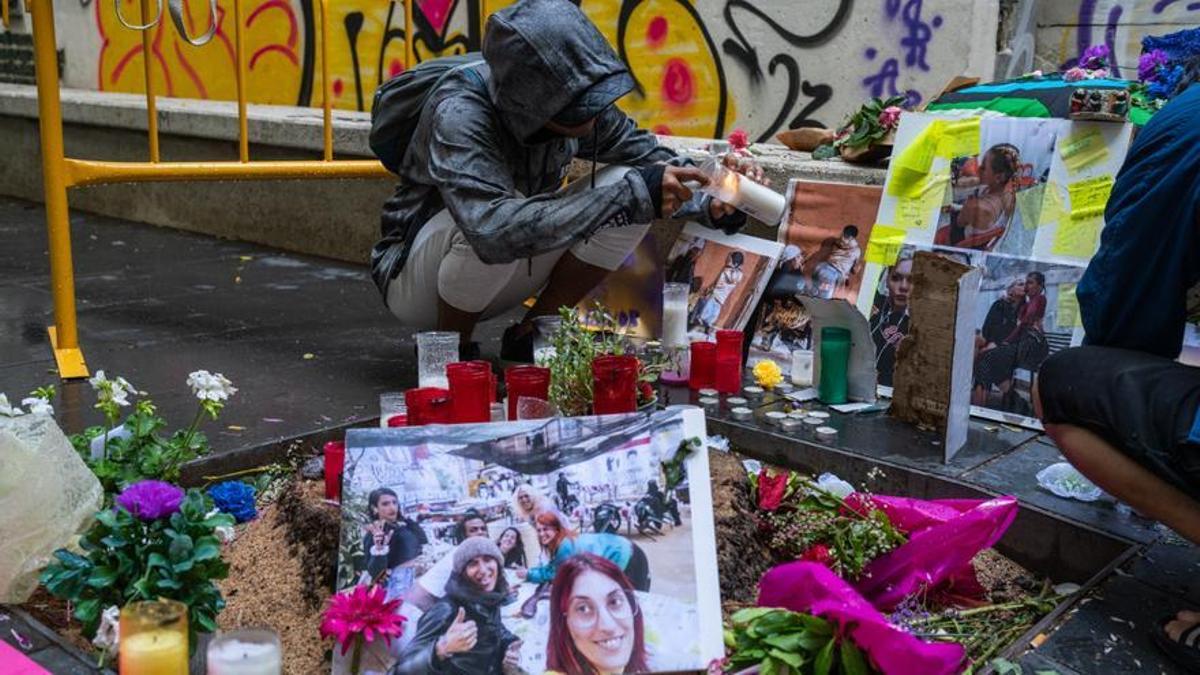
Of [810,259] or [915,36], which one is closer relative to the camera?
[810,259]

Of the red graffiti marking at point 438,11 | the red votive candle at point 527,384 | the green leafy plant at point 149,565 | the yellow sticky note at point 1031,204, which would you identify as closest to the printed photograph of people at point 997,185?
the yellow sticky note at point 1031,204

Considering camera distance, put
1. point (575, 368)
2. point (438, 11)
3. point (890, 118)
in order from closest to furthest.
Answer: point (575, 368), point (890, 118), point (438, 11)

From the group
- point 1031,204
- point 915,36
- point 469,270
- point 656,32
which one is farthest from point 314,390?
point 656,32

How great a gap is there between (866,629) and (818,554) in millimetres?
507

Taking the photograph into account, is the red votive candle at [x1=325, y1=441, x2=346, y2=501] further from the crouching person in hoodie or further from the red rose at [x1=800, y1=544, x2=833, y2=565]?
the red rose at [x1=800, y1=544, x2=833, y2=565]

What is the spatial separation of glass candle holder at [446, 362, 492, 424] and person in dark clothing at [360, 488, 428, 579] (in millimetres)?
498

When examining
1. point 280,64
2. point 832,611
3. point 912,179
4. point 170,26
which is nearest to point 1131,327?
point 832,611

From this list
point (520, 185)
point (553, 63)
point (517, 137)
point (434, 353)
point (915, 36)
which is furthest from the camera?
point (915, 36)

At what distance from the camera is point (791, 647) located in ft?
6.31

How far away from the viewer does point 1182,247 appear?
6.84 ft

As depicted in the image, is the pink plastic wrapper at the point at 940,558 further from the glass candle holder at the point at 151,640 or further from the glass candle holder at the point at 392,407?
the glass candle holder at the point at 151,640

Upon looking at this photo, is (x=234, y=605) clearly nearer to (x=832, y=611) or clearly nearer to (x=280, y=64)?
(x=832, y=611)

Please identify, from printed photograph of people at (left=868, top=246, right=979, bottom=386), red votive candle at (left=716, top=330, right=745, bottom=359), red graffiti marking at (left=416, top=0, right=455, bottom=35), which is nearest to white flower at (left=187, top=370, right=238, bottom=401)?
red votive candle at (left=716, top=330, right=745, bottom=359)

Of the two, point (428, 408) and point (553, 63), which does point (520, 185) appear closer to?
point (553, 63)
